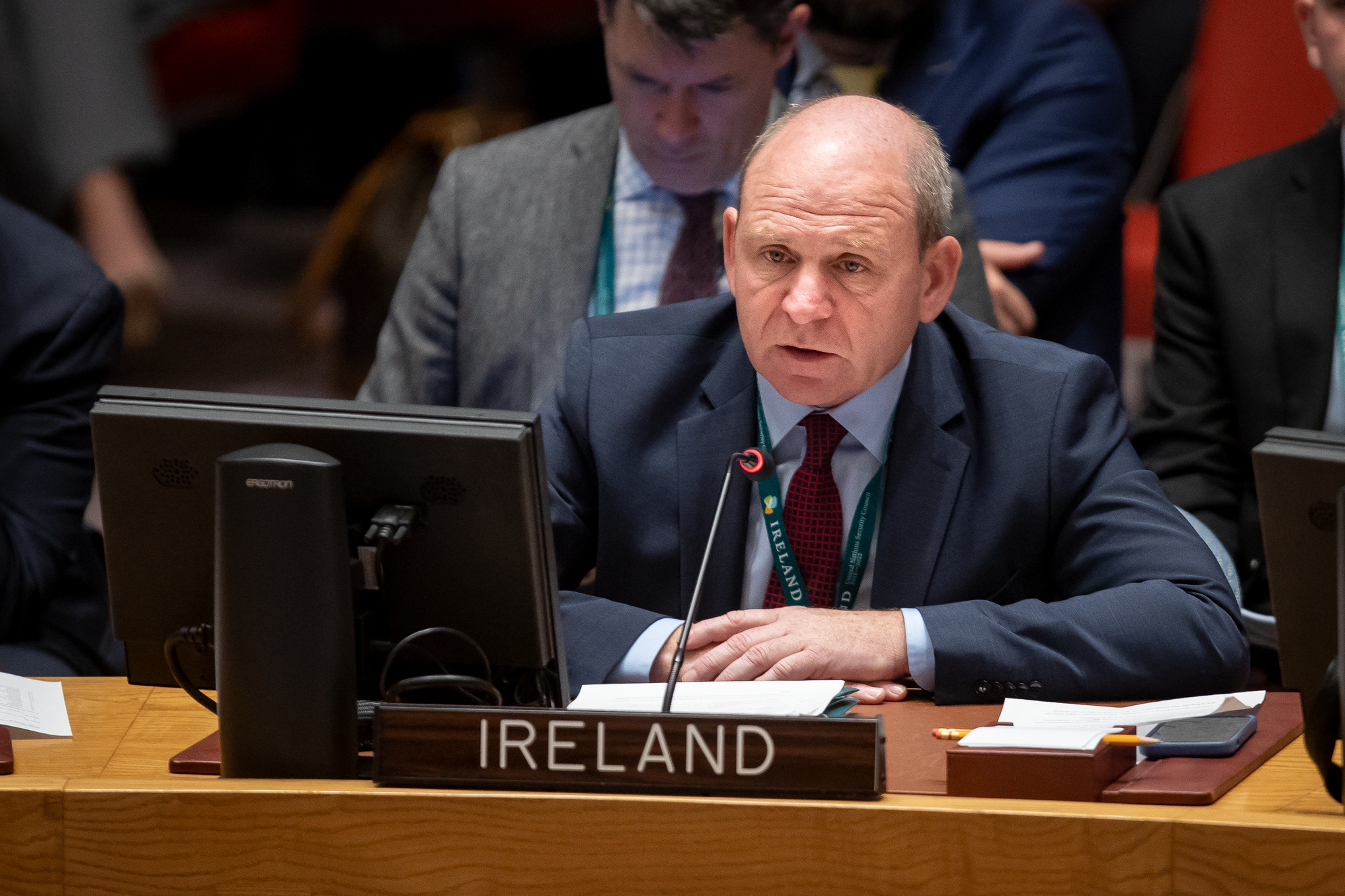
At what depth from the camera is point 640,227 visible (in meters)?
2.82

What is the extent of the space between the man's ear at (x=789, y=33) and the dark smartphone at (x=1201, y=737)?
60.9 inches

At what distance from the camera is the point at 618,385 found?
204cm

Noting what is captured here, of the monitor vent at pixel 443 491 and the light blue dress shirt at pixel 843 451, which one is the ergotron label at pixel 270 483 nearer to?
the monitor vent at pixel 443 491

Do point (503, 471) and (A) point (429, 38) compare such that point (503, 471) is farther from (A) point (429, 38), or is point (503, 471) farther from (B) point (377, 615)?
(A) point (429, 38)

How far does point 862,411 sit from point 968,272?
72cm

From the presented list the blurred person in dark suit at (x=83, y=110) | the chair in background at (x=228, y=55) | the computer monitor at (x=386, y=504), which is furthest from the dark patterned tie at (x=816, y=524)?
the chair in background at (x=228, y=55)

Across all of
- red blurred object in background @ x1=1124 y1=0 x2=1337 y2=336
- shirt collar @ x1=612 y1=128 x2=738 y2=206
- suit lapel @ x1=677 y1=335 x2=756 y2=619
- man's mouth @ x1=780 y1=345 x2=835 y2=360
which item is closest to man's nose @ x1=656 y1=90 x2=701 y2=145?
shirt collar @ x1=612 y1=128 x2=738 y2=206

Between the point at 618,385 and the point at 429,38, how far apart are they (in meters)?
3.33

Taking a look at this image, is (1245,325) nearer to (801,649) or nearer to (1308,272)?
(1308,272)

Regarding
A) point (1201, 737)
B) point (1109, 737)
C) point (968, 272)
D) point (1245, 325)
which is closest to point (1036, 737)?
point (1109, 737)

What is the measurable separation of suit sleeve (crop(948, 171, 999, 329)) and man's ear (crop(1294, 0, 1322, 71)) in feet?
1.90

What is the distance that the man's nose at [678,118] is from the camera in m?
2.65

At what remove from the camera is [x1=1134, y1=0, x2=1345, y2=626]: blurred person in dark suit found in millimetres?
2531

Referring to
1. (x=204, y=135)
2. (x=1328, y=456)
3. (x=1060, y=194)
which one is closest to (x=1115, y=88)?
(x=1060, y=194)
